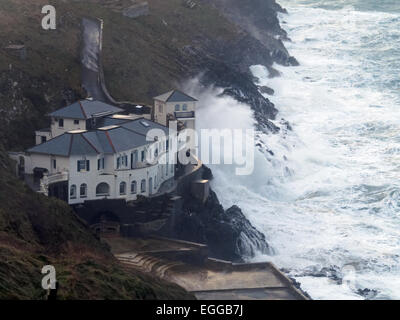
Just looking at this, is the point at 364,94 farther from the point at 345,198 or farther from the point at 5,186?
the point at 5,186

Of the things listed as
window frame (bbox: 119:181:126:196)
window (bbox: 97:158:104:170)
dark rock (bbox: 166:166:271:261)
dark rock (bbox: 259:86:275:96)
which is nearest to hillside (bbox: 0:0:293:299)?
dark rock (bbox: 259:86:275:96)

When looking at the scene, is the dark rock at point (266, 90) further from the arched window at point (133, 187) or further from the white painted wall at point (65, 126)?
the arched window at point (133, 187)

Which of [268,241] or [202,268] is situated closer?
[202,268]

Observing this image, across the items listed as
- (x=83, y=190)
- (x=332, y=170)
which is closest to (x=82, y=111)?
(x=83, y=190)

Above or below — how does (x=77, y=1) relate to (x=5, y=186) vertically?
above

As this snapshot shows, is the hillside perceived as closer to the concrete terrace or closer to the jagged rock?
the jagged rock
